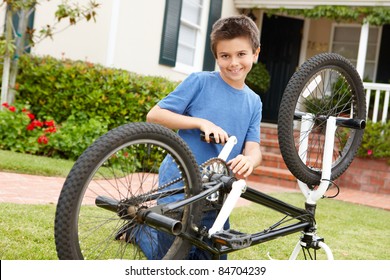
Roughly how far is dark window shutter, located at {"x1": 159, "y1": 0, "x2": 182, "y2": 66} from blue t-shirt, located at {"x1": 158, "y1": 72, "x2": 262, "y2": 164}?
6587mm

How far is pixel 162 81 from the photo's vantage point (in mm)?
8336

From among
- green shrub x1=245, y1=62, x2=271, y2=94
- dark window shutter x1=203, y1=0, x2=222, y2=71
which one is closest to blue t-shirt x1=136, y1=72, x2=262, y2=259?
dark window shutter x1=203, y1=0, x2=222, y2=71

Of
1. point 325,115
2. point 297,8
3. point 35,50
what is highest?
point 297,8

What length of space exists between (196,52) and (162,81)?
7.44ft

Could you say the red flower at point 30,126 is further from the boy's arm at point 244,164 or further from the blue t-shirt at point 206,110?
the boy's arm at point 244,164

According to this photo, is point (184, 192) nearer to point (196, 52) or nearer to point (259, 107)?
point (259, 107)

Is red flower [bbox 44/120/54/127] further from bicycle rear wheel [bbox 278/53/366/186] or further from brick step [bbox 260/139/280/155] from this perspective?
bicycle rear wheel [bbox 278/53/366/186]

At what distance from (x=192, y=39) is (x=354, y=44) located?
419 centimetres

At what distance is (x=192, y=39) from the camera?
10.3 m

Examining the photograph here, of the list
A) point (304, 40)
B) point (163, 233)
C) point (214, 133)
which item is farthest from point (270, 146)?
point (214, 133)

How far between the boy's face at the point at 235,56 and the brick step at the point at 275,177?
5979 millimetres

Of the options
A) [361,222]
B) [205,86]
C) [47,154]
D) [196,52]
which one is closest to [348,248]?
[361,222]

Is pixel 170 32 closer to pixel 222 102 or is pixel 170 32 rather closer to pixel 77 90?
pixel 77 90
